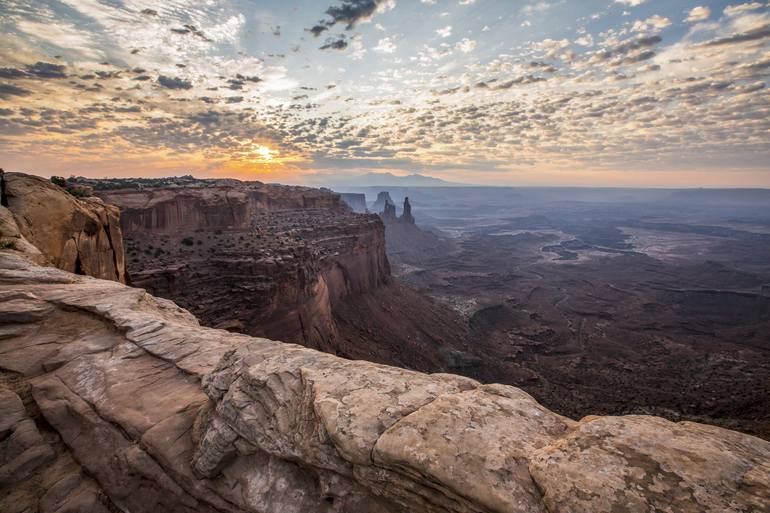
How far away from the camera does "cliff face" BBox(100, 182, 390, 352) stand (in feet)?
93.5

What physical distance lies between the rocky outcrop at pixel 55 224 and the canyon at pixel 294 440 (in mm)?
6688

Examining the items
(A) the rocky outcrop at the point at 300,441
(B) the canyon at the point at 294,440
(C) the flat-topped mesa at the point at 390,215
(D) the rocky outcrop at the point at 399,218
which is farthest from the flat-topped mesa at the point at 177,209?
(C) the flat-topped mesa at the point at 390,215

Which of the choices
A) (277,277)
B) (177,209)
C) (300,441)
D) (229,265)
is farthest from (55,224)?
(177,209)

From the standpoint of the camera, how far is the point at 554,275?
336 ft

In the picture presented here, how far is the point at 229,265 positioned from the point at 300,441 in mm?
28466

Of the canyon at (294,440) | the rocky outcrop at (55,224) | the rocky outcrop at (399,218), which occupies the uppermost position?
the rocky outcrop at (55,224)

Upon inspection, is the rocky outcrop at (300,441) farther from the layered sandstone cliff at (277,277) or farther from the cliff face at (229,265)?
the layered sandstone cliff at (277,277)

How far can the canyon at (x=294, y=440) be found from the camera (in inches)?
161

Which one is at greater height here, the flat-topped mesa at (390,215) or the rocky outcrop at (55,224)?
the rocky outcrop at (55,224)

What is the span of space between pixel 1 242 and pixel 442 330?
4678 cm

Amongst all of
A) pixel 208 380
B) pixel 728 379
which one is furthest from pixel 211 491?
pixel 728 379

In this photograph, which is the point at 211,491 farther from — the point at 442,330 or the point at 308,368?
the point at 442,330

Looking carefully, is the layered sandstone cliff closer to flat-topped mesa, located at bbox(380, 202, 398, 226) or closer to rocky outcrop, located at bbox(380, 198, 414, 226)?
rocky outcrop, located at bbox(380, 198, 414, 226)

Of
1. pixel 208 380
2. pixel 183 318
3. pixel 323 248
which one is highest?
pixel 208 380
